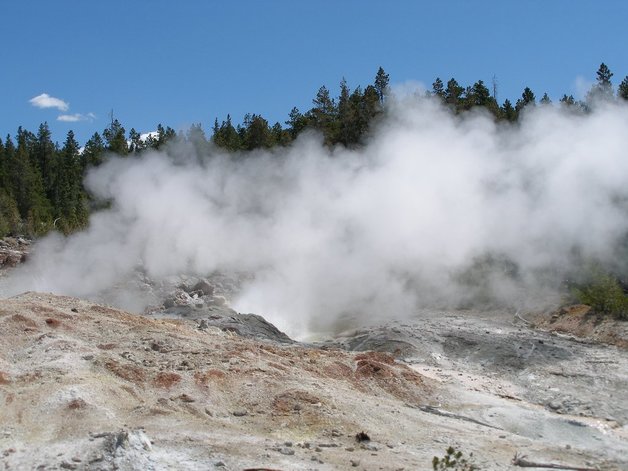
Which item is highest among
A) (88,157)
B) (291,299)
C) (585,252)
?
(88,157)

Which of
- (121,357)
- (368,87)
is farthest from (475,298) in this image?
(368,87)

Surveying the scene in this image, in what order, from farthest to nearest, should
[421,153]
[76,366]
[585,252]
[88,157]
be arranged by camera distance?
[88,157]
[421,153]
[585,252]
[76,366]

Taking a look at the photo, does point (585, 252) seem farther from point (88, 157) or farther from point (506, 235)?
point (88, 157)

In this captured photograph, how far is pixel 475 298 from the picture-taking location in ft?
66.5

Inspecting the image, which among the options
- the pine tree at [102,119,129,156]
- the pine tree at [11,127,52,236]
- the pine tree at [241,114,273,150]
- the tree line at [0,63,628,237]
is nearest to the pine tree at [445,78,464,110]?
the tree line at [0,63,628,237]

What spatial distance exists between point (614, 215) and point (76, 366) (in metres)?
16.2

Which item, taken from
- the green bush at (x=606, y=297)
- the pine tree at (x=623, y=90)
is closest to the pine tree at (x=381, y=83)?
the pine tree at (x=623, y=90)

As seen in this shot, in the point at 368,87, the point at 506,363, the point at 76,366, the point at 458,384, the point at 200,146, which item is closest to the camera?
the point at 76,366

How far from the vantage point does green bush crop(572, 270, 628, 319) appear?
52.8 ft

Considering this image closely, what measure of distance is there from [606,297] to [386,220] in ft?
26.0

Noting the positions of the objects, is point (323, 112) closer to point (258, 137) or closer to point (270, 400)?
point (258, 137)

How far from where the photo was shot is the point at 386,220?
22547 mm

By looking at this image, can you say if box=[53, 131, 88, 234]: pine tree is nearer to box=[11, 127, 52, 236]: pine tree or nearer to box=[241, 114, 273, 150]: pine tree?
box=[11, 127, 52, 236]: pine tree

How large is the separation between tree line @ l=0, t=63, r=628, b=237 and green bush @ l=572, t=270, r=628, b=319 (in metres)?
8.12
